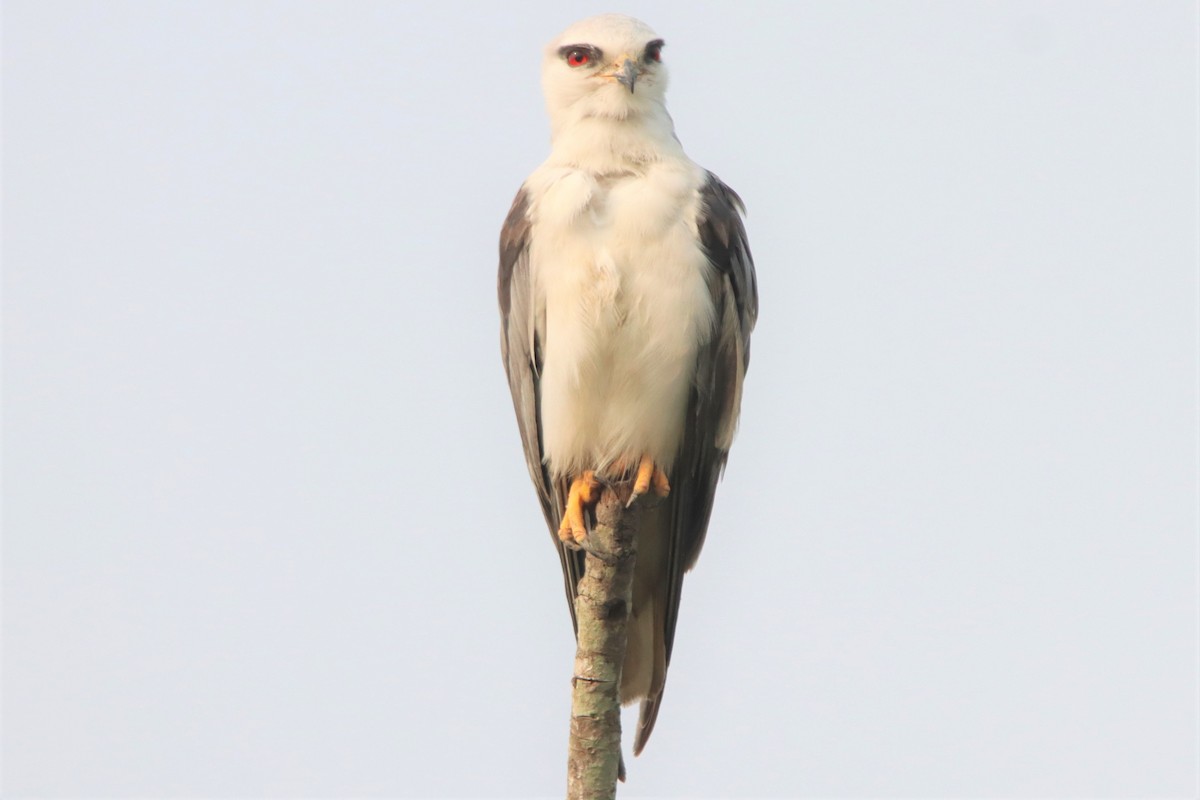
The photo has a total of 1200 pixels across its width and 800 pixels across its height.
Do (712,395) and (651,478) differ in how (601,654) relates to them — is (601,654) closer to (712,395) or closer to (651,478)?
(651,478)

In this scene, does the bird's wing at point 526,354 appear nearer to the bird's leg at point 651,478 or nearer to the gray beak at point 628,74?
the bird's leg at point 651,478

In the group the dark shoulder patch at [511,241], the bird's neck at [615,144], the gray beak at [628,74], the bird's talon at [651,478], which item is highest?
the gray beak at [628,74]

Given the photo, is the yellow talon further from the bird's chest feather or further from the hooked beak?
the hooked beak

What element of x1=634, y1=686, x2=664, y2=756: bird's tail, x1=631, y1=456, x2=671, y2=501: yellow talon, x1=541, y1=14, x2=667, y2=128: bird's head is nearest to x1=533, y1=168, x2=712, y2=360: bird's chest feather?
x1=631, y1=456, x2=671, y2=501: yellow talon

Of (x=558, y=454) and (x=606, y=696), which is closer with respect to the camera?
(x=606, y=696)

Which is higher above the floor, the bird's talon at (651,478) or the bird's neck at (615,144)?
the bird's neck at (615,144)

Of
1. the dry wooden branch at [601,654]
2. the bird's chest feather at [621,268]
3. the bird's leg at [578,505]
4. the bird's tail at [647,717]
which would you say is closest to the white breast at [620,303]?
the bird's chest feather at [621,268]

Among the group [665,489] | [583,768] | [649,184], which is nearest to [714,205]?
[649,184]

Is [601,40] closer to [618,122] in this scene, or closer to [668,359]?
[618,122]
